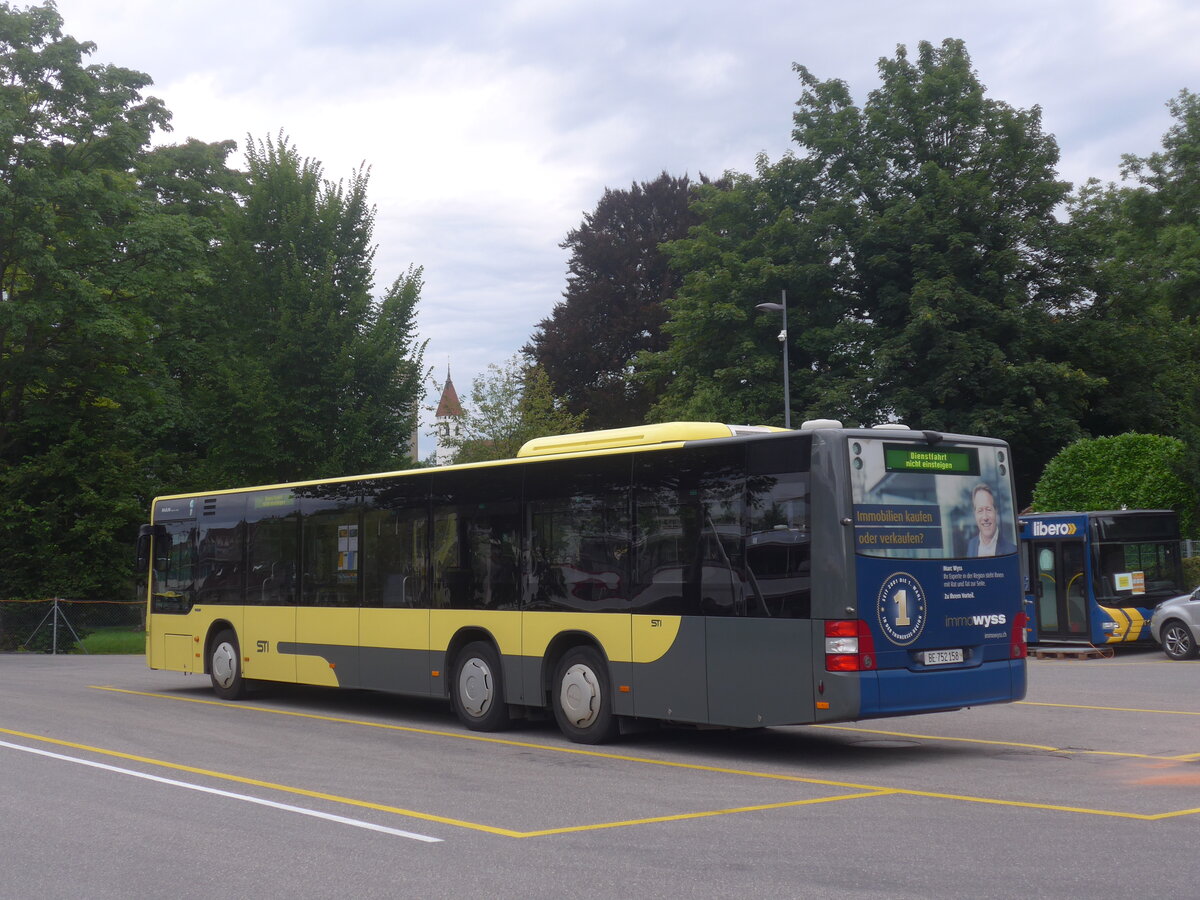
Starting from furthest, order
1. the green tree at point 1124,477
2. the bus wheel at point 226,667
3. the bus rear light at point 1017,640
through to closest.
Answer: the green tree at point 1124,477 < the bus wheel at point 226,667 < the bus rear light at point 1017,640

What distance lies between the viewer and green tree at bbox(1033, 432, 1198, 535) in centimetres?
3145

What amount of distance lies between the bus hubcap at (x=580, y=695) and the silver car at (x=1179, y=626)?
15000 mm

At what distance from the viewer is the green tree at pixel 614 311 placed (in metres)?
51.6

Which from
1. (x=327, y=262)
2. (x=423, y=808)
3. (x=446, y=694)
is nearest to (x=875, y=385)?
(x=327, y=262)

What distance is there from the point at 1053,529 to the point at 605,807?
19.3 meters

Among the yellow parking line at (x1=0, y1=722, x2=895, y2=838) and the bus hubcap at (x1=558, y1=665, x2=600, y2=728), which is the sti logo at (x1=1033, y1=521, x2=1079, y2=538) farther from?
the yellow parking line at (x1=0, y1=722, x2=895, y2=838)

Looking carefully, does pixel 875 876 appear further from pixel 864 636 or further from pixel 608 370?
pixel 608 370

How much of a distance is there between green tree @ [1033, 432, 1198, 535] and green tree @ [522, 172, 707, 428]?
20.6m

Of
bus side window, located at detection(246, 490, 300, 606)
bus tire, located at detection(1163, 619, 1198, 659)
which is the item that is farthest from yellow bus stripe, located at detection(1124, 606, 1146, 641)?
Result: bus side window, located at detection(246, 490, 300, 606)

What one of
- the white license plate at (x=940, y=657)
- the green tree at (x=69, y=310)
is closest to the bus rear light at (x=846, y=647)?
the white license plate at (x=940, y=657)

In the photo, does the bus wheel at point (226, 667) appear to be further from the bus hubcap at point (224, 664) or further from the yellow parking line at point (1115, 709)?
the yellow parking line at point (1115, 709)

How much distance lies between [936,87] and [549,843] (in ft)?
122

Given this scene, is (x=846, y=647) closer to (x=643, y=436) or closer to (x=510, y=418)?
(x=643, y=436)

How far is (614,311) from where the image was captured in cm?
5172
